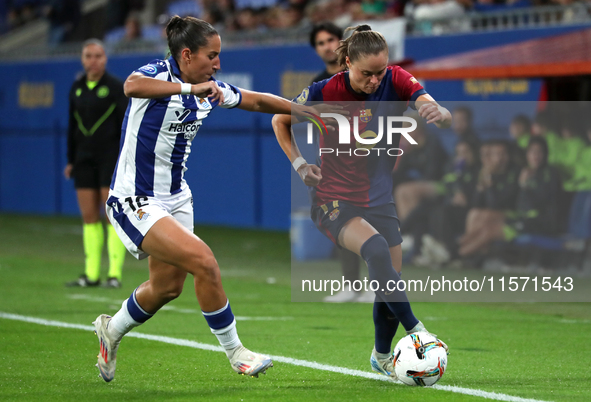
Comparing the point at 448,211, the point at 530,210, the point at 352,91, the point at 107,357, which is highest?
the point at 352,91

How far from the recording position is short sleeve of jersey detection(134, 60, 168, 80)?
4.96m

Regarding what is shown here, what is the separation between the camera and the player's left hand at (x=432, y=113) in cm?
483

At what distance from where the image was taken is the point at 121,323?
5.36 meters

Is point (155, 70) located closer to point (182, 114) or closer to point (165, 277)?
point (182, 114)

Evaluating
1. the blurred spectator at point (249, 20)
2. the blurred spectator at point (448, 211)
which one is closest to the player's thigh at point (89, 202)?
the blurred spectator at point (448, 211)

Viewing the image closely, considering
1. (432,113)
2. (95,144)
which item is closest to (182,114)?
(432,113)

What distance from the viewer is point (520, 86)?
13.7 m

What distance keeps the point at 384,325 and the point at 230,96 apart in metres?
1.60

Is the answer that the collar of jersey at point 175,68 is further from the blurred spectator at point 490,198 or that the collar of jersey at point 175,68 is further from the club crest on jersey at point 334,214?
the blurred spectator at point 490,198

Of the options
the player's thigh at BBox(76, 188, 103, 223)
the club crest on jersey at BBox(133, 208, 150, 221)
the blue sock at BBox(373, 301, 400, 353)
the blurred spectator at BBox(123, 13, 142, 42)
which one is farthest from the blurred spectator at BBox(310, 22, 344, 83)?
the blurred spectator at BBox(123, 13, 142, 42)

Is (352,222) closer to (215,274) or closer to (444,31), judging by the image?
(215,274)

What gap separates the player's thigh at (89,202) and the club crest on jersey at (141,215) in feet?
15.3

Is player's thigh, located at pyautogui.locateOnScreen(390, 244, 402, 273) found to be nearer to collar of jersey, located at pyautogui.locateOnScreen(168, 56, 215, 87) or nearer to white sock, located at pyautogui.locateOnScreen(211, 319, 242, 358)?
white sock, located at pyautogui.locateOnScreen(211, 319, 242, 358)

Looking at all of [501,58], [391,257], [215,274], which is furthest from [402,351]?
[501,58]
